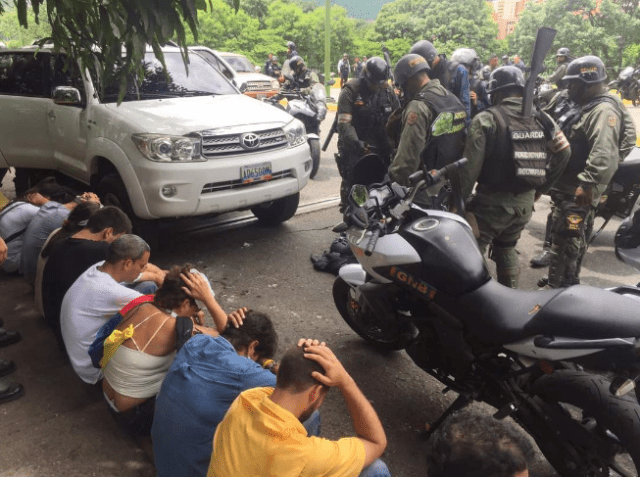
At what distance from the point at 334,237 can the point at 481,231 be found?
6.87 ft

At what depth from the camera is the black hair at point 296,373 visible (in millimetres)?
1662

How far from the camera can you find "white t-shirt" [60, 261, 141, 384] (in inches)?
110

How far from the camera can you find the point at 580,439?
7.52 feet

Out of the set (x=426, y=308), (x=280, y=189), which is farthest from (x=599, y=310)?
(x=280, y=189)

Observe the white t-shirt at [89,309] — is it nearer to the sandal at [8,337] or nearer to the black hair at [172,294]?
the black hair at [172,294]

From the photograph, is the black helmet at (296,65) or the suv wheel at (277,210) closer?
the suv wheel at (277,210)

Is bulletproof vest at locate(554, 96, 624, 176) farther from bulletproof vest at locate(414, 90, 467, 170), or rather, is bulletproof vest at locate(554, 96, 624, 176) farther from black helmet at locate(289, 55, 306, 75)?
black helmet at locate(289, 55, 306, 75)

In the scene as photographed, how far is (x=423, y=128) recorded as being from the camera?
4.09m

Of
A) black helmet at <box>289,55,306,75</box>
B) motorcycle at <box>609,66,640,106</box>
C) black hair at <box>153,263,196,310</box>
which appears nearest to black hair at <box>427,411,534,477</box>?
black hair at <box>153,263,196,310</box>

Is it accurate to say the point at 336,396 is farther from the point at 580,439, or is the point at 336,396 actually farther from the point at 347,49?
the point at 347,49

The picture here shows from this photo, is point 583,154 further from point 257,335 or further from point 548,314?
point 257,335

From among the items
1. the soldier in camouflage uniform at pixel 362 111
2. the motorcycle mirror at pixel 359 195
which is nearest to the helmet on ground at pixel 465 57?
the soldier in camouflage uniform at pixel 362 111

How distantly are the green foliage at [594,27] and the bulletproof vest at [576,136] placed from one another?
32.4 metres

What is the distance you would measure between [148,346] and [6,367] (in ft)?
4.63
